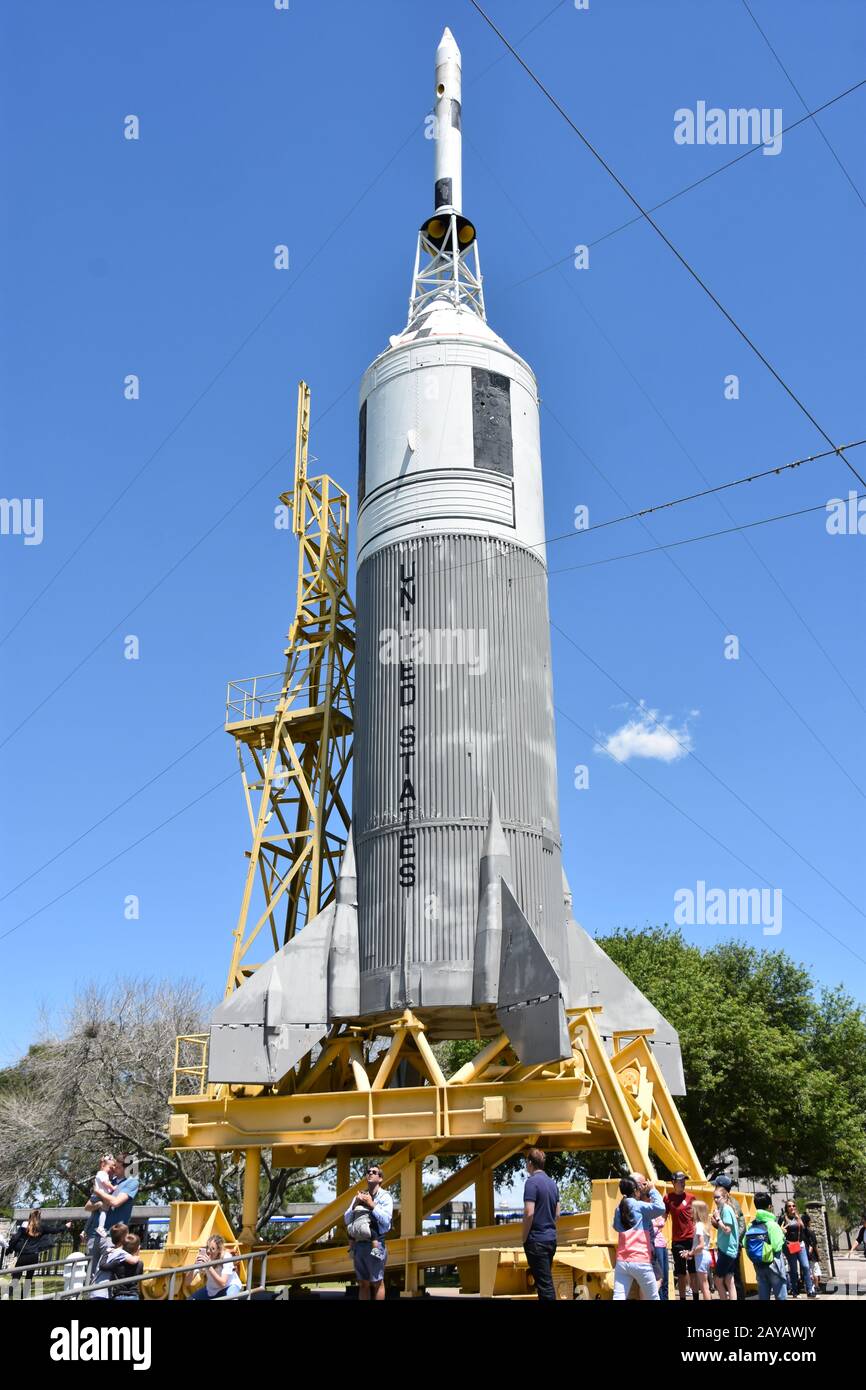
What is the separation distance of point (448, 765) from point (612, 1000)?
537cm

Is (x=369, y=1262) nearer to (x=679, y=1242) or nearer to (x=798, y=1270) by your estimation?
(x=679, y=1242)

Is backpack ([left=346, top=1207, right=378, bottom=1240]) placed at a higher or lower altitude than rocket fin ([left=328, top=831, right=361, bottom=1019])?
lower

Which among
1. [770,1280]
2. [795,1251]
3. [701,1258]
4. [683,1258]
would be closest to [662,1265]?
[683,1258]

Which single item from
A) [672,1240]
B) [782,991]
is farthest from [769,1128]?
[672,1240]

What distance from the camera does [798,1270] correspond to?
60.4 ft

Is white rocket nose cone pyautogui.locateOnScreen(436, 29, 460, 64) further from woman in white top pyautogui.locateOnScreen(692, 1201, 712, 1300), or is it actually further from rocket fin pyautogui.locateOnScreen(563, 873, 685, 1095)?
woman in white top pyautogui.locateOnScreen(692, 1201, 712, 1300)

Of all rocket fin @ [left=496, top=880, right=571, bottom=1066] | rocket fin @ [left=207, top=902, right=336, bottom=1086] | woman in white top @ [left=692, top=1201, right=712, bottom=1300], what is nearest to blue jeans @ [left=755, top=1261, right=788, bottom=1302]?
woman in white top @ [left=692, top=1201, right=712, bottom=1300]

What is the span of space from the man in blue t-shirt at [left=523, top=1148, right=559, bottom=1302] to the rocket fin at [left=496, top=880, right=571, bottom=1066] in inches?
145

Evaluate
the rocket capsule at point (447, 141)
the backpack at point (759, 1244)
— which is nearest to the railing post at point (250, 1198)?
the backpack at point (759, 1244)

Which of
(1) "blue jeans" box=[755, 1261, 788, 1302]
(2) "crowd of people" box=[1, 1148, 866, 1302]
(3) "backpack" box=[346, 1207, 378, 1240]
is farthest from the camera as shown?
(1) "blue jeans" box=[755, 1261, 788, 1302]

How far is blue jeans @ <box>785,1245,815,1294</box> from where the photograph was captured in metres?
18.1
